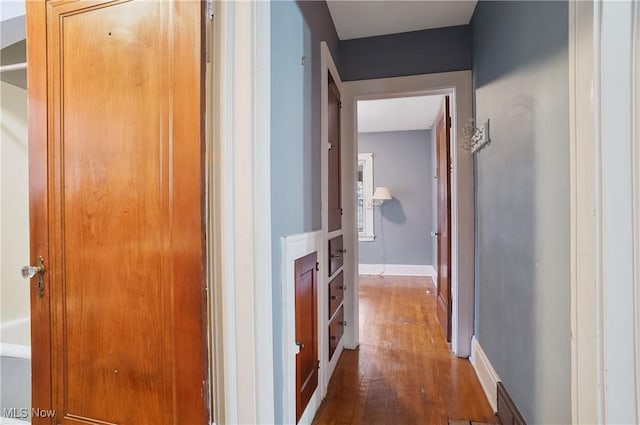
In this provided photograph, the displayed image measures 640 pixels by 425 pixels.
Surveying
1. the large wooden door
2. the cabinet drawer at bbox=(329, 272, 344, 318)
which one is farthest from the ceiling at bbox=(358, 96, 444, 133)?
the large wooden door

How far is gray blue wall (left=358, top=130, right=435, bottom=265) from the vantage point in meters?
5.38

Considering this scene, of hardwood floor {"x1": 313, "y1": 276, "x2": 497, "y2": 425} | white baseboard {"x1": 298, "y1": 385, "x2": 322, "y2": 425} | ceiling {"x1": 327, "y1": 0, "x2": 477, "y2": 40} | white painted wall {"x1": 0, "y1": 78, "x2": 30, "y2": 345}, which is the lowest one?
hardwood floor {"x1": 313, "y1": 276, "x2": 497, "y2": 425}

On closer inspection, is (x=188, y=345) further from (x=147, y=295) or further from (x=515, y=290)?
(x=515, y=290)

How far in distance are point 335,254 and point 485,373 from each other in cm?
125

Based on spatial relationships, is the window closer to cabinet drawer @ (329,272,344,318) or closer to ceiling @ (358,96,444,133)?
ceiling @ (358,96,444,133)

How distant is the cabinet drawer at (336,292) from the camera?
6.82ft

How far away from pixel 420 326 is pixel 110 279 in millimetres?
2781

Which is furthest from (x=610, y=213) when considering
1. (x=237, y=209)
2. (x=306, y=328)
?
(x=306, y=328)

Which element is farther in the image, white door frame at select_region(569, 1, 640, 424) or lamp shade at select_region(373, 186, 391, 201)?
lamp shade at select_region(373, 186, 391, 201)

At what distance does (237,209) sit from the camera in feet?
3.24

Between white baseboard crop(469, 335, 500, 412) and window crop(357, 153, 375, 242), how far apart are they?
11.1 ft

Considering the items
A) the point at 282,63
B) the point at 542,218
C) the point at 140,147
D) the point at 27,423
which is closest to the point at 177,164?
the point at 140,147

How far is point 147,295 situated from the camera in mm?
1037

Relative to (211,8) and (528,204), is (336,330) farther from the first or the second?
(211,8)
